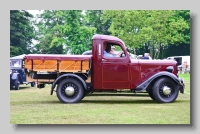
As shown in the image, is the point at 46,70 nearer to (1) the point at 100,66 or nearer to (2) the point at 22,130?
(1) the point at 100,66

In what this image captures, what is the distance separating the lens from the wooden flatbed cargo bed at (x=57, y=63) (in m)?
10.8

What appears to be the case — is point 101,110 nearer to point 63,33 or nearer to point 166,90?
point 166,90

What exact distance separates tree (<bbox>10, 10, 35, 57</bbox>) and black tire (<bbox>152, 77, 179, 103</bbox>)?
3083 mm

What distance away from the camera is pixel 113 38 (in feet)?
36.2

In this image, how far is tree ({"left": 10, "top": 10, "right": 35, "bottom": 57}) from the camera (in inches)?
390

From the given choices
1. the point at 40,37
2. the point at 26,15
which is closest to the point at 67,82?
the point at 40,37

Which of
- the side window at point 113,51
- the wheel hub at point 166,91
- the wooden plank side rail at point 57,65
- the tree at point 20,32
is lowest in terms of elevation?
the wheel hub at point 166,91

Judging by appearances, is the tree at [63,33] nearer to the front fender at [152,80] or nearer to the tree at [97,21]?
the tree at [97,21]

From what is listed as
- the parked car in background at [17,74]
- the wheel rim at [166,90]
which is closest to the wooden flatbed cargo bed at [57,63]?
the parked car in background at [17,74]

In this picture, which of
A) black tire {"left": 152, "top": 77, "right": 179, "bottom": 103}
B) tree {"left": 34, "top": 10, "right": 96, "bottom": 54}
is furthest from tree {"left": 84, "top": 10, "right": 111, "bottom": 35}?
black tire {"left": 152, "top": 77, "right": 179, "bottom": 103}

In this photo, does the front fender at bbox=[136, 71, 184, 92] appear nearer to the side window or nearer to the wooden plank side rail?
the side window

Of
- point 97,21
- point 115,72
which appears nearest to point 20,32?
point 97,21

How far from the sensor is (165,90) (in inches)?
432

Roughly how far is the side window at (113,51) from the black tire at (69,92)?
960 millimetres
